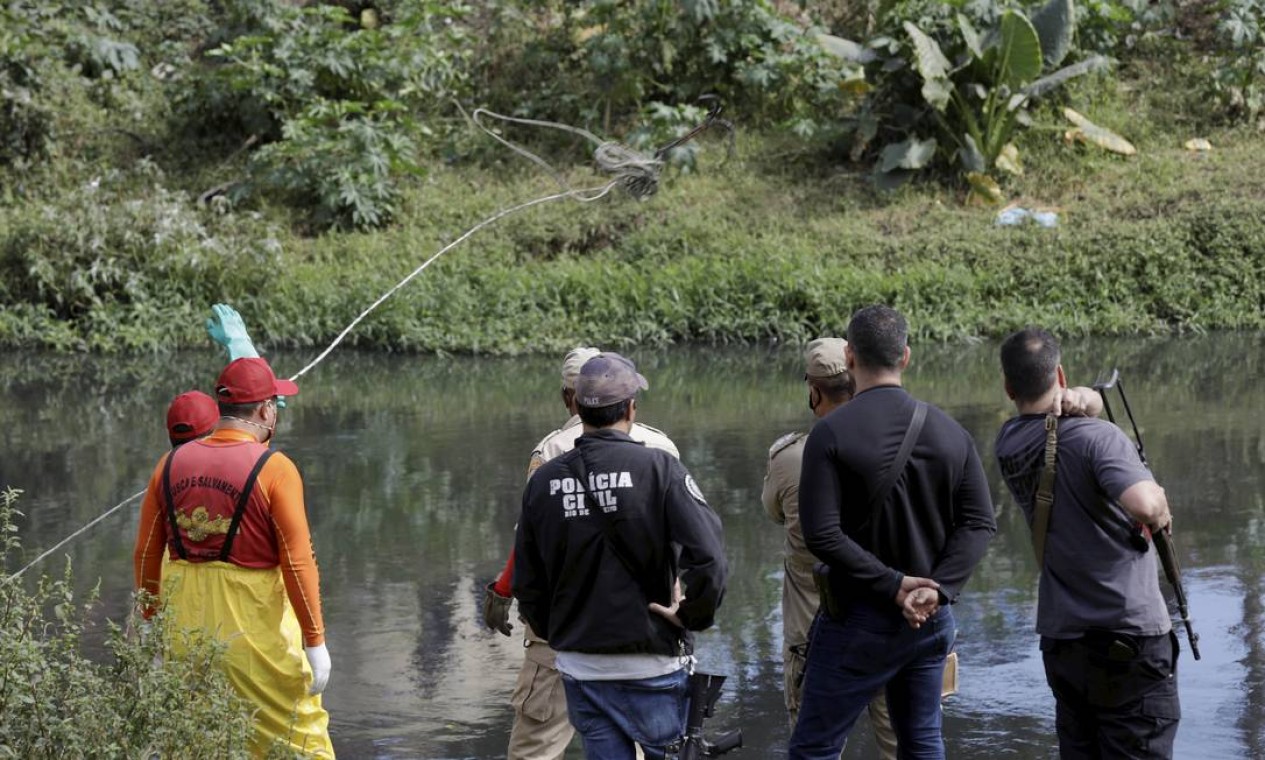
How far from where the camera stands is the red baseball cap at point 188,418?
4.95 m

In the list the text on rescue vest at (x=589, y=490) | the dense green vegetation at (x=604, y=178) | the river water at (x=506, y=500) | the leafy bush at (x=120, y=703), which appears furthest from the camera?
the dense green vegetation at (x=604, y=178)

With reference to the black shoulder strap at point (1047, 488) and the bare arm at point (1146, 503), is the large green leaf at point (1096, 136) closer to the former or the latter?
the black shoulder strap at point (1047, 488)

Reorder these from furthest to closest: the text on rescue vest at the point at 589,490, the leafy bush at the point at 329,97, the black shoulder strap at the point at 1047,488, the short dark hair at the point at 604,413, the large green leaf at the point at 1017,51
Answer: the leafy bush at the point at 329,97 → the large green leaf at the point at 1017,51 → the black shoulder strap at the point at 1047,488 → the short dark hair at the point at 604,413 → the text on rescue vest at the point at 589,490

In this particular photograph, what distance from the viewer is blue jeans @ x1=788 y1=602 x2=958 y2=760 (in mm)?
4004

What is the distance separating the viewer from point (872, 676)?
4020 mm

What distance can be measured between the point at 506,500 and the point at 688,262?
24.7ft

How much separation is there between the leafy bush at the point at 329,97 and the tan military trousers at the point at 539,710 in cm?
1416

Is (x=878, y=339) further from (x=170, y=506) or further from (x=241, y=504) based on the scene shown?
(x=170, y=506)

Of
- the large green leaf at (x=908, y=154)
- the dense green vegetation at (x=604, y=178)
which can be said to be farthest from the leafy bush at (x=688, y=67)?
the large green leaf at (x=908, y=154)

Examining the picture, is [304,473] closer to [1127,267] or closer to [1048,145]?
[1127,267]

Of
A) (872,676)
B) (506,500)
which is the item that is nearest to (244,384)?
(872,676)

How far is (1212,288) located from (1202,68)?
204 inches

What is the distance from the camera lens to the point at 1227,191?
55.9 feet

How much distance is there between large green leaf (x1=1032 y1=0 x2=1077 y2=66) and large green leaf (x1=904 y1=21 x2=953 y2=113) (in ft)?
3.95
